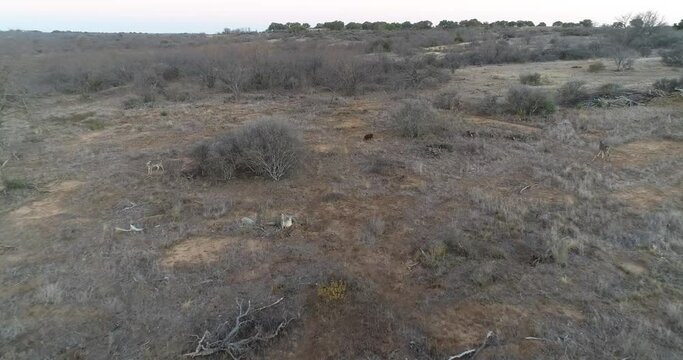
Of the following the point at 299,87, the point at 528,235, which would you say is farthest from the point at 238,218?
→ the point at 299,87

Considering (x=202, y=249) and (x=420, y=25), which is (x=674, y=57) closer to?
(x=202, y=249)

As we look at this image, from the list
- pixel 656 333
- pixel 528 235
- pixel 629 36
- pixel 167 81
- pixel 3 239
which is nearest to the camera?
pixel 656 333

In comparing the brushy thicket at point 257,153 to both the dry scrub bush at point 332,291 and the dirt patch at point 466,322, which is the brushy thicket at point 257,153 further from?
the dirt patch at point 466,322

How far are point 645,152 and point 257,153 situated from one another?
28.7ft

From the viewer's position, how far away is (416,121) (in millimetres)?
11281

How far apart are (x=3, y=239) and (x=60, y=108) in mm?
12646

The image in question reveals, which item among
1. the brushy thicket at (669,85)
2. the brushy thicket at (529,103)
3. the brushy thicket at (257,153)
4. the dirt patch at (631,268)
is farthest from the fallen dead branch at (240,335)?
the brushy thicket at (669,85)

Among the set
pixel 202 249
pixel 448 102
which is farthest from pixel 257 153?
pixel 448 102

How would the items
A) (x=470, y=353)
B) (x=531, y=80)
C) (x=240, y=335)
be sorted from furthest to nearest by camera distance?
(x=531, y=80), (x=240, y=335), (x=470, y=353)

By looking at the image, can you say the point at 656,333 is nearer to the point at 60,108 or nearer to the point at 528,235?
the point at 528,235

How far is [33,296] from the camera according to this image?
16.9 ft

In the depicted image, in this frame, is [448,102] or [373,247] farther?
[448,102]

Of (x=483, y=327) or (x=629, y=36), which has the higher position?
(x=629, y=36)

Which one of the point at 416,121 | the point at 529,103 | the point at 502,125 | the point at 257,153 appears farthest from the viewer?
the point at 529,103
